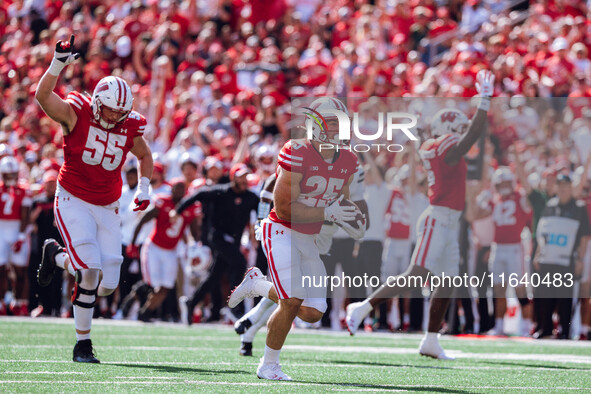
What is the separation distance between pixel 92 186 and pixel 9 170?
554cm

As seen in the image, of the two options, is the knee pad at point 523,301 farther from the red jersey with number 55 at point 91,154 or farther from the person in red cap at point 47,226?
the red jersey with number 55 at point 91,154

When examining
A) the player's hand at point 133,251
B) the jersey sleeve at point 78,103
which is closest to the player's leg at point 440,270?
the jersey sleeve at point 78,103

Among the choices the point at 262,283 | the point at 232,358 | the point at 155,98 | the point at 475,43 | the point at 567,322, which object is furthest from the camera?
the point at 155,98

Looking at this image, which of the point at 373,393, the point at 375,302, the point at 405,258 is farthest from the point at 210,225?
the point at 373,393

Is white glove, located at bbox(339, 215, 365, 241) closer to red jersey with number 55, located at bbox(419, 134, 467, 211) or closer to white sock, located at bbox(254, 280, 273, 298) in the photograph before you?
white sock, located at bbox(254, 280, 273, 298)

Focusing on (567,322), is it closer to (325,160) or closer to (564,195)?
(564,195)

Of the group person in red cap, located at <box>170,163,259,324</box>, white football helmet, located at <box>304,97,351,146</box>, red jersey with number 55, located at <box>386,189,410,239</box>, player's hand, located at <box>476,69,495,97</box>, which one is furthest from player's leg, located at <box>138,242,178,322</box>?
white football helmet, located at <box>304,97,351,146</box>

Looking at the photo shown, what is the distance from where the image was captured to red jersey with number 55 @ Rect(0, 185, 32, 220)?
504 inches

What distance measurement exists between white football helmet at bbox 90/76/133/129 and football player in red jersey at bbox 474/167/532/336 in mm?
5646

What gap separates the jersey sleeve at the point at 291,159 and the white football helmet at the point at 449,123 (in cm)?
261

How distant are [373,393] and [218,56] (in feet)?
40.4

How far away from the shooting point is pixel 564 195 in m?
11.3

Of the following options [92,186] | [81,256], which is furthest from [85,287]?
[92,186]

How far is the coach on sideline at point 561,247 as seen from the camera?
11195 mm
